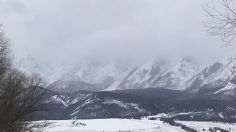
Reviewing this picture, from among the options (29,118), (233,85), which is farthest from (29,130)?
(233,85)

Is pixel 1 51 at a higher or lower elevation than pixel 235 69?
higher

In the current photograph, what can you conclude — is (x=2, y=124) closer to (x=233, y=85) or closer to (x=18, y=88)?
(x=18, y=88)

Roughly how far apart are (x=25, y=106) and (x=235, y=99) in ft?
56.9

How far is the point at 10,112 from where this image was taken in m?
27.7

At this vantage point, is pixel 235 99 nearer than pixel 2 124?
Yes

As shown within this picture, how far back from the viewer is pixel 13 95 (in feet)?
91.5

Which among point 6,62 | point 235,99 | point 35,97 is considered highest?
point 6,62

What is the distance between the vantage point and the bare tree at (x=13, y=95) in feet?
89.5

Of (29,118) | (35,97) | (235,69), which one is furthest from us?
(29,118)

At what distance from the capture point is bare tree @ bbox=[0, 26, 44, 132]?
89.5ft

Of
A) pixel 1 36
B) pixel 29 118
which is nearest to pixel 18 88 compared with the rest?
pixel 1 36

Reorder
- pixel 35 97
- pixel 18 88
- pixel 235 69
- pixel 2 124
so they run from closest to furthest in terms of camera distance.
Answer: pixel 235 69 < pixel 2 124 < pixel 18 88 < pixel 35 97

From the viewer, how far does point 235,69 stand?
14750 mm

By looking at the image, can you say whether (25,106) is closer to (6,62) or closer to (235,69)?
(6,62)
